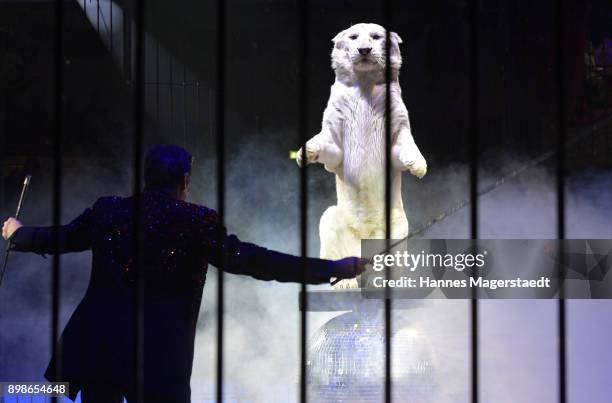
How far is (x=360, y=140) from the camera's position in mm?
3566

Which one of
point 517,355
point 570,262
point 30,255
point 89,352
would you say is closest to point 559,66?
point 89,352

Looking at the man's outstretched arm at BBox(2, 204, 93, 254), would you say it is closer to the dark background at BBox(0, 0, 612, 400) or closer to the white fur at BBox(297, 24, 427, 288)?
the white fur at BBox(297, 24, 427, 288)

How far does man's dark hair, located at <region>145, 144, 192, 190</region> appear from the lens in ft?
6.75

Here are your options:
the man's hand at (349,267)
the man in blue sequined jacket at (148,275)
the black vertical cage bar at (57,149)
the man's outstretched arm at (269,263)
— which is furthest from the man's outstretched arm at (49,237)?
the man's hand at (349,267)

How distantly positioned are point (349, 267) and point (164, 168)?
507mm

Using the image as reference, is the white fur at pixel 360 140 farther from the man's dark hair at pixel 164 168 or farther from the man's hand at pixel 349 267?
the man's hand at pixel 349 267

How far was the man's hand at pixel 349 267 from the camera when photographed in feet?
6.08

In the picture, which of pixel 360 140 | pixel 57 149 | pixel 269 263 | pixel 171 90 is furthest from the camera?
pixel 171 90

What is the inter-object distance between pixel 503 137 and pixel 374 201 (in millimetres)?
825

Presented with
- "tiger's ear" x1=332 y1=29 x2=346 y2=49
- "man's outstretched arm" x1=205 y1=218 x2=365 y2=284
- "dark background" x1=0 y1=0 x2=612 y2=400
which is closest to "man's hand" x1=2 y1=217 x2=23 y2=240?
"man's outstretched arm" x1=205 y1=218 x2=365 y2=284

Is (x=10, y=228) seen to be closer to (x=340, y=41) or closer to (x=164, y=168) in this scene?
(x=164, y=168)

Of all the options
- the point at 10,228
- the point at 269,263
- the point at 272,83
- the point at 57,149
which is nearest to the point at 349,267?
the point at 269,263

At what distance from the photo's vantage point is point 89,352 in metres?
1.96

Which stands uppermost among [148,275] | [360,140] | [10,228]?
[360,140]
